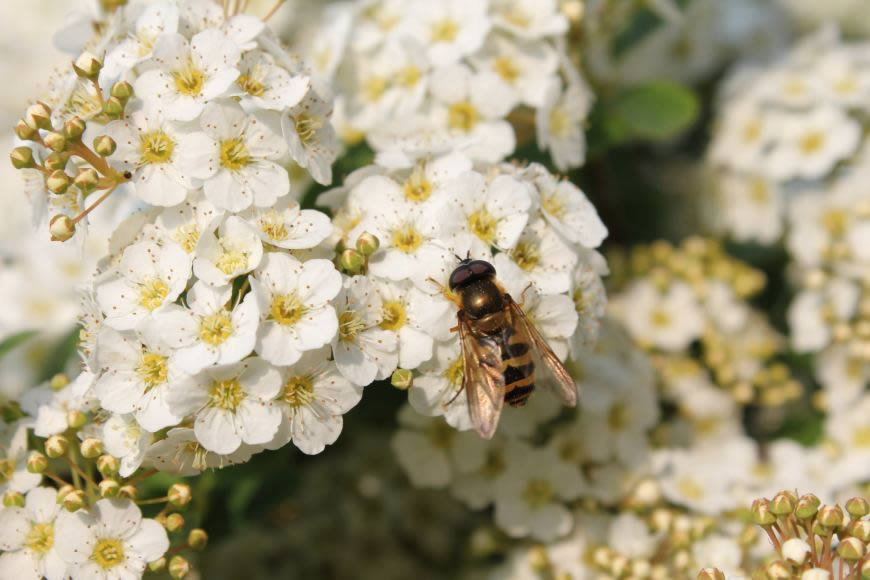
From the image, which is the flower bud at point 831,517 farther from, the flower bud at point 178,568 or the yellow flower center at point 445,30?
the yellow flower center at point 445,30

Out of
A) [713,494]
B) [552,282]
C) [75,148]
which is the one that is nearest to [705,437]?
[713,494]

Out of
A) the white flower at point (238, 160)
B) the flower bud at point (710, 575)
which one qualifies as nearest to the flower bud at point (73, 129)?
the white flower at point (238, 160)

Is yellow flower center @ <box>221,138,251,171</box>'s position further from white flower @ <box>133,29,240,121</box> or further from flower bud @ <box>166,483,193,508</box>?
Answer: flower bud @ <box>166,483,193,508</box>

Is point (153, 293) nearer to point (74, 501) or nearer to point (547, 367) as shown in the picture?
Result: point (74, 501)

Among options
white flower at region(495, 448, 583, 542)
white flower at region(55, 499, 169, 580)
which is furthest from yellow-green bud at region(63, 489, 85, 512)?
white flower at region(495, 448, 583, 542)

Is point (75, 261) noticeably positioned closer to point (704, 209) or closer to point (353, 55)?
point (353, 55)
